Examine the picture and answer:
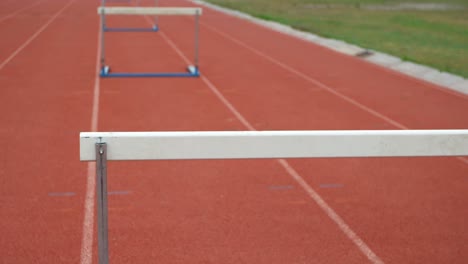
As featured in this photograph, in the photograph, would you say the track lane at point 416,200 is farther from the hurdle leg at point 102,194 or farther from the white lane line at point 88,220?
the hurdle leg at point 102,194

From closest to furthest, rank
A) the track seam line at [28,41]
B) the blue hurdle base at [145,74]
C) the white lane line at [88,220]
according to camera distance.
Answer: the white lane line at [88,220] → the blue hurdle base at [145,74] → the track seam line at [28,41]

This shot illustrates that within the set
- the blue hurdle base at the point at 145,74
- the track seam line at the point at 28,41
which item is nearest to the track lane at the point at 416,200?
the blue hurdle base at the point at 145,74

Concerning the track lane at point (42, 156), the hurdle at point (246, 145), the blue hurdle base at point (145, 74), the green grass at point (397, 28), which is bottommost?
the green grass at point (397, 28)

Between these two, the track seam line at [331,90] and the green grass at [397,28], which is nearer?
the track seam line at [331,90]

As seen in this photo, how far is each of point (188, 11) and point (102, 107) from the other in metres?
3.05

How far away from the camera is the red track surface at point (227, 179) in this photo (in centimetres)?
425

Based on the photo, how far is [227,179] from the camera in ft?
18.7

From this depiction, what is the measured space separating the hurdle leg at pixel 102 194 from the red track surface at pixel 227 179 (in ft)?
4.50

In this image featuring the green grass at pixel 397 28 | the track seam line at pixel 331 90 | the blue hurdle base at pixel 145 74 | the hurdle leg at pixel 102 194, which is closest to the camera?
the hurdle leg at pixel 102 194

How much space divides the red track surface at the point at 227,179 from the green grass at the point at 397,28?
3597mm

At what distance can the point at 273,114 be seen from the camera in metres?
8.40

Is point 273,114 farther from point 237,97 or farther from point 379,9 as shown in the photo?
point 379,9

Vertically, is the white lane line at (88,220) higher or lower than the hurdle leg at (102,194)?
lower

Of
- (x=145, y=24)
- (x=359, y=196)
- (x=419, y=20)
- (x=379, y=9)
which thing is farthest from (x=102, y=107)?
(x=379, y=9)
